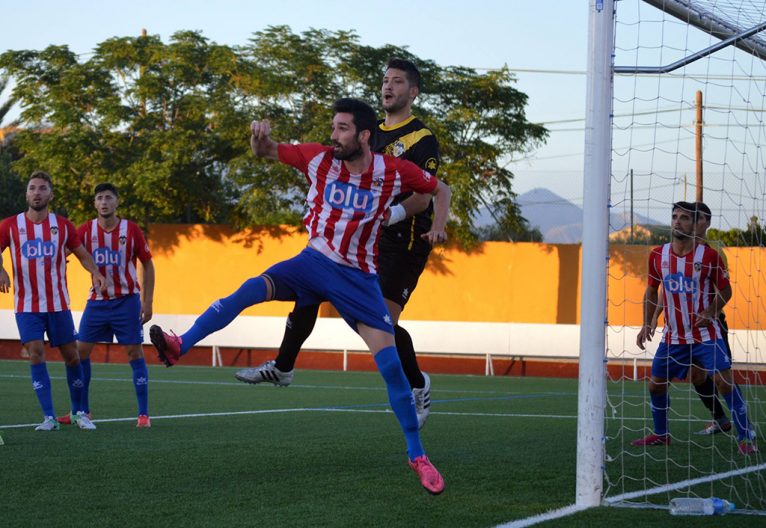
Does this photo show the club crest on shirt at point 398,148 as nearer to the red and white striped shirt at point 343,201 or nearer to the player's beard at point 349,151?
the red and white striped shirt at point 343,201

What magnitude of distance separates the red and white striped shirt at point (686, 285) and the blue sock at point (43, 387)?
4.95 meters

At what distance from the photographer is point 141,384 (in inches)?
380

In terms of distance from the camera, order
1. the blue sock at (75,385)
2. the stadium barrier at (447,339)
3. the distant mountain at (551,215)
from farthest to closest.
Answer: the distant mountain at (551,215)
the stadium barrier at (447,339)
the blue sock at (75,385)

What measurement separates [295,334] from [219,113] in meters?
23.0

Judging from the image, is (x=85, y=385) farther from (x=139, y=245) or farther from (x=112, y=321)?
(x=139, y=245)

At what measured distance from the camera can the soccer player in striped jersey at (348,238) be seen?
5844mm

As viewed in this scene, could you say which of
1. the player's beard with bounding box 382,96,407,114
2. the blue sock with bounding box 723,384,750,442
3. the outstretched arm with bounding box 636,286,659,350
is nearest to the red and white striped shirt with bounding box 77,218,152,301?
the player's beard with bounding box 382,96,407,114

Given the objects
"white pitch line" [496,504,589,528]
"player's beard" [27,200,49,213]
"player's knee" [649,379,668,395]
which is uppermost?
"player's beard" [27,200,49,213]

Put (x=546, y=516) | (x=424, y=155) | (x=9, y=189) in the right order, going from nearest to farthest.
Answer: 1. (x=546, y=516)
2. (x=424, y=155)
3. (x=9, y=189)

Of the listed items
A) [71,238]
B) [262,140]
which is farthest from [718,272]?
[71,238]

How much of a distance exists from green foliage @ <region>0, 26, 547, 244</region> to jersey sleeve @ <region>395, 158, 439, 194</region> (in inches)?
859

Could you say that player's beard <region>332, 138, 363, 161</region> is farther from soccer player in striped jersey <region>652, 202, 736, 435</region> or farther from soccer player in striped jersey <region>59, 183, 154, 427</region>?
soccer player in striped jersey <region>59, 183, 154, 427</region>

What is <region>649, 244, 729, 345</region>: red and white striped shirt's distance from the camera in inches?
360

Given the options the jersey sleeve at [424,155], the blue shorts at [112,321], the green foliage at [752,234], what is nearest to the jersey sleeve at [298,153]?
the jersey sleeve at [424,155]
